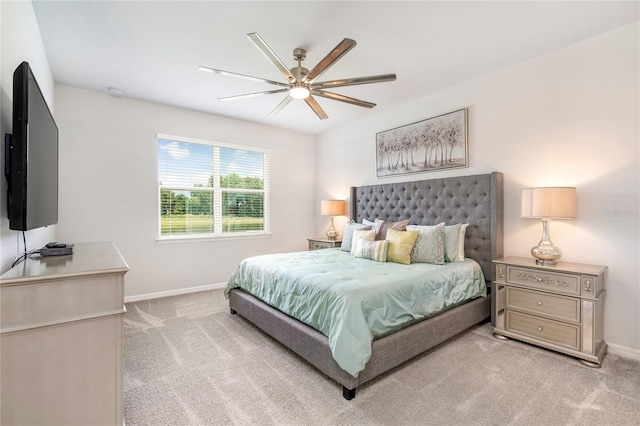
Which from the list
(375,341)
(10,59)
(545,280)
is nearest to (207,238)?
(10,59)

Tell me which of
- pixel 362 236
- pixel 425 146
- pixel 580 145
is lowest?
pixel 362 236

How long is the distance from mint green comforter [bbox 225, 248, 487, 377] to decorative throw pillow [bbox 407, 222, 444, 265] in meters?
0.13

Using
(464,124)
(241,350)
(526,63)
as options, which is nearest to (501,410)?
(241,350)

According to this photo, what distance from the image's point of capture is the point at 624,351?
2.41 metres

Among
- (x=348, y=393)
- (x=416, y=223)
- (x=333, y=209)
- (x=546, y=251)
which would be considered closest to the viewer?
(x=348, y=393)

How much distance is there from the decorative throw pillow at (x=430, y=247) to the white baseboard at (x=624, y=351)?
149 cm

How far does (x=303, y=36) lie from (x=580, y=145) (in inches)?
106

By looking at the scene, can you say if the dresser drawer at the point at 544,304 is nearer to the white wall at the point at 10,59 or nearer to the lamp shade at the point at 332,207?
the lamp shade at the point at 332,207

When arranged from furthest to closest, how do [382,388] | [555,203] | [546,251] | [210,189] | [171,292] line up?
[210,189] → [171,292] → [546,251] → [555,203] → [382,388]

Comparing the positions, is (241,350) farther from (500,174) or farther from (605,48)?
(605,48)

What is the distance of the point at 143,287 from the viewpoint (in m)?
3.97

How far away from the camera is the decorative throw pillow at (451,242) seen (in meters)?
3.11

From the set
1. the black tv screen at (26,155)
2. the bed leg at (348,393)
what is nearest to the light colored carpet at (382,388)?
the bed leg at (348,393)

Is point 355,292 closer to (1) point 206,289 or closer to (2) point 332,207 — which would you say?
(2) point 332,207
